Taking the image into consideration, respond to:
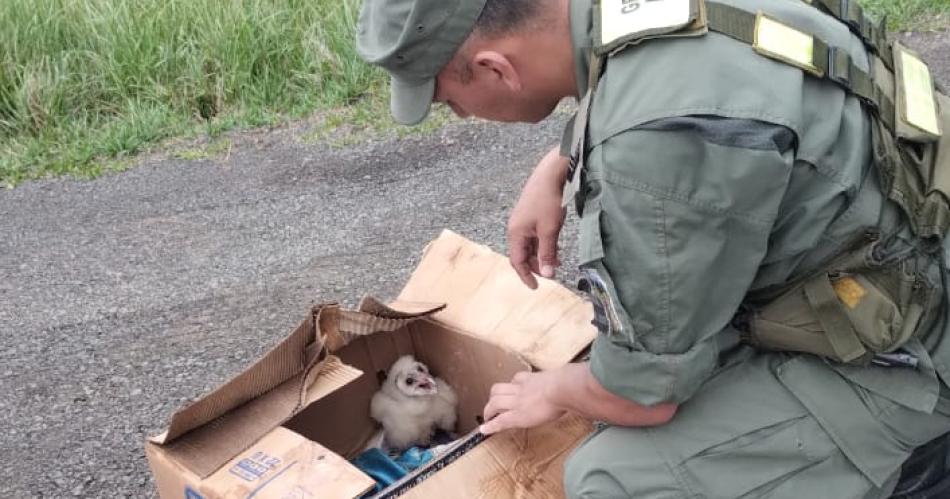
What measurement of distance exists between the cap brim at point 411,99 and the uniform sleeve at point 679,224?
376mm

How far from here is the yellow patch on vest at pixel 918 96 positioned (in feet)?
6.13

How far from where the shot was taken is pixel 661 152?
5.35ft

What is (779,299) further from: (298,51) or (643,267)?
(298,51)

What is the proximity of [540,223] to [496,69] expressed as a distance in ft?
1.78

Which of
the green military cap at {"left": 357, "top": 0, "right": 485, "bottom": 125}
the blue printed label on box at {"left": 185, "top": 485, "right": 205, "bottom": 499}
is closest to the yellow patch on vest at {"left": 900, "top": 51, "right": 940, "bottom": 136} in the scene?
the green military cap at {"left": 357, "top": 0, "right": 485, "bottom": 125}

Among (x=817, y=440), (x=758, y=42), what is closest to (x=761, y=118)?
(x=758, y=42)

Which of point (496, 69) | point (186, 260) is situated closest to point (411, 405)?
point (496, 69)

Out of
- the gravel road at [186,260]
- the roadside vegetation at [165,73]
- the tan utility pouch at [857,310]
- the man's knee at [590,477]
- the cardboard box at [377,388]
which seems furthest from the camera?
the roadside vegetation at [165,73]

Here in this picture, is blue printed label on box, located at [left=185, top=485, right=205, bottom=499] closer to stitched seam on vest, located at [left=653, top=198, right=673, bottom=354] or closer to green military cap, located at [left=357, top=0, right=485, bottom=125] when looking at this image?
green military cap, located at [left=357, top=0, right=485, bottom=125]

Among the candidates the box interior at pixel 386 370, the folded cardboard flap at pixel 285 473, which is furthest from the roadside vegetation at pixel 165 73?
the folded cardboard flap at pixel 285 473

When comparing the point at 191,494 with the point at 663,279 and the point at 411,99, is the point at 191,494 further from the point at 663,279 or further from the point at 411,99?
the point at 663,279

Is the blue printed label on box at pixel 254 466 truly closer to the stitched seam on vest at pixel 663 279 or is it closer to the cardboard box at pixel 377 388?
the cardboard box at pixel 377 388

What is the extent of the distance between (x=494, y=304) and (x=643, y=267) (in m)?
0.87

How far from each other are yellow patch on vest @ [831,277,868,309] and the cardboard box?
1.86ft
